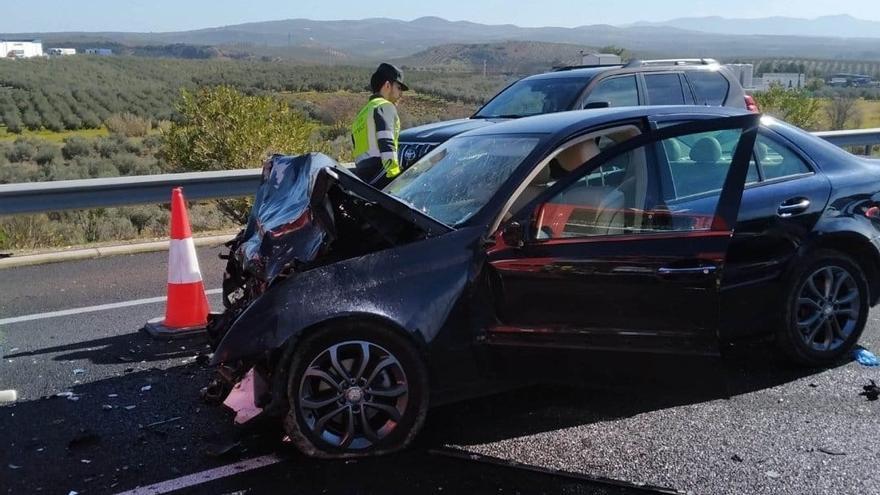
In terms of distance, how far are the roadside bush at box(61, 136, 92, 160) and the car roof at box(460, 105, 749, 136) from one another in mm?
21245

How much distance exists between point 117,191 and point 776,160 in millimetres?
6615

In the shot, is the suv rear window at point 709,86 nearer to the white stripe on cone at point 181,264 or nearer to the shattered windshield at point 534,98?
the shattered windshield at point 534,98

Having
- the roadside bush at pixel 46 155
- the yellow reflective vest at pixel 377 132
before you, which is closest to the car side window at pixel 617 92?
the yellow reflective vest at pixel 377 132

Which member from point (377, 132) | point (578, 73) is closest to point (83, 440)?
point (377, 132)

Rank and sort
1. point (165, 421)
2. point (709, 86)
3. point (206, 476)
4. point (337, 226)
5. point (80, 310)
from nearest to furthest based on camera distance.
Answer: point (206, 476), point (337, 226), point (165, 421), point (80, 310), point (709, 86)

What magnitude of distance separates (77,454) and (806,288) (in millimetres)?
4114

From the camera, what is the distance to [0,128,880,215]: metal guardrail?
8.38m

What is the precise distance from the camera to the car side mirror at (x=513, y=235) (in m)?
4.11

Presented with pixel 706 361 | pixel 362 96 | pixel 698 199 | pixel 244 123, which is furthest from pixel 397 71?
pixel 362 96

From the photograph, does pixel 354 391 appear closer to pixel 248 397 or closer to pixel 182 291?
pixel 248 397

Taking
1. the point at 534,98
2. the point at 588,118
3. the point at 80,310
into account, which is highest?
the point at 588,118

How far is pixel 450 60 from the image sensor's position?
10362 cm

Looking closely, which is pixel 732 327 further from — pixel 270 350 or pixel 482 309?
pixel 270 350

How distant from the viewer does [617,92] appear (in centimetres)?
962
